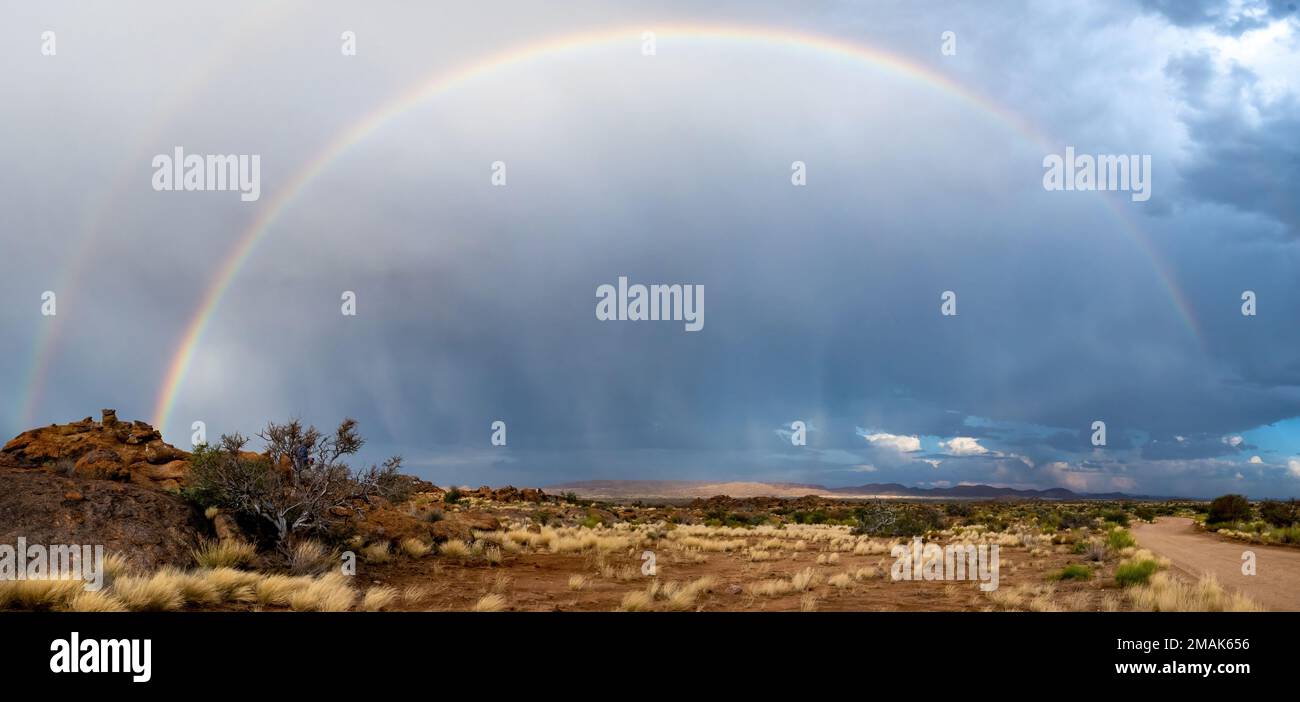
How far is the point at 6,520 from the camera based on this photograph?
1434 cm

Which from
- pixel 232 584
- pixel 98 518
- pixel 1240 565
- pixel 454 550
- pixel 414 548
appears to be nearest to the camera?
pixel 232 584

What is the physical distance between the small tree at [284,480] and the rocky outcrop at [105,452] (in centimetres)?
274

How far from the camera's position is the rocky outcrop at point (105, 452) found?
69.9 ft

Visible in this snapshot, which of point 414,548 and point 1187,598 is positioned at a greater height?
point 1187,598

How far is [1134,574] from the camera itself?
1828 centimetres

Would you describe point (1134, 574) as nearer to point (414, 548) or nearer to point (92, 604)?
point (414, 548)

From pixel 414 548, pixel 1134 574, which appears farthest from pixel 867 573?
pixel 414 548

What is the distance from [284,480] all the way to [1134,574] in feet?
74.4

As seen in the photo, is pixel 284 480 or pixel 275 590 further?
pixel 284 480

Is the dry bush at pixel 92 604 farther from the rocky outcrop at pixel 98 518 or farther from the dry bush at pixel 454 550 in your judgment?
the dry bush at pixel 454 550

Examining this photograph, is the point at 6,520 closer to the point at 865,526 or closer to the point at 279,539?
the point at 279,539

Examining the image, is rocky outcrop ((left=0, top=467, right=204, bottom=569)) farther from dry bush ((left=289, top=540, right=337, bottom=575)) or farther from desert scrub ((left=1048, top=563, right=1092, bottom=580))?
desert scrub ((left=1048, top=563, right=1092, bottom=580))
